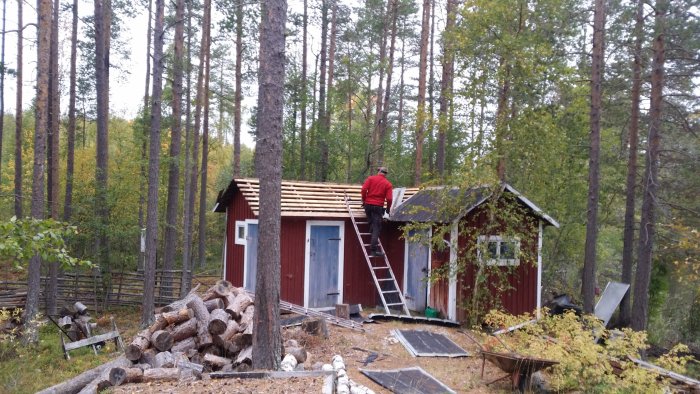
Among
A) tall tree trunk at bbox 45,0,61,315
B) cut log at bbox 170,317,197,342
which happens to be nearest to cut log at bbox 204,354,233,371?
cut log at bbox 170,317,197,342

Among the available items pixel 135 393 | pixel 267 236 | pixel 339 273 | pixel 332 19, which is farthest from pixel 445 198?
pixel 332 19

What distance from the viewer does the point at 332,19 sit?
74.3 ft

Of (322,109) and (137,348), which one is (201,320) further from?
(322,109)

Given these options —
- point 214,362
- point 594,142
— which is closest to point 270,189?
point 214,362

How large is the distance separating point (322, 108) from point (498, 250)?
44.2ft

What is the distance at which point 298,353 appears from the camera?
25.7ft

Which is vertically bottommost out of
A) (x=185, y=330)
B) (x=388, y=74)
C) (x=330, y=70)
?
(x=185, y=330)

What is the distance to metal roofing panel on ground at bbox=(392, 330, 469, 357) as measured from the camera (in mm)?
9344

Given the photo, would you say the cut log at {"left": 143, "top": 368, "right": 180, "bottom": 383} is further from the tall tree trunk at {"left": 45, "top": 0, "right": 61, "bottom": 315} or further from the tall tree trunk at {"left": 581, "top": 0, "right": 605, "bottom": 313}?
the tall tree trunk at {"left": 581, "top": 0, "right": 605, "bottom": 313}

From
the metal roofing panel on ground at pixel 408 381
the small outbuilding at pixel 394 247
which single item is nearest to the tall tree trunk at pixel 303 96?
the small outbuilding at pixel 394 247

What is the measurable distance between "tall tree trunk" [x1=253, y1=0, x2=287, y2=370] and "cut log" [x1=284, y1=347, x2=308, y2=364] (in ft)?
2.84

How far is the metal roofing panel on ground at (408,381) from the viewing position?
7291 millimetres

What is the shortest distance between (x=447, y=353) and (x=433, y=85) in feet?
52.7

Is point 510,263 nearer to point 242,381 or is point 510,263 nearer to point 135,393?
point 242,381
